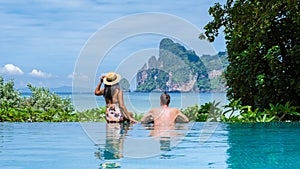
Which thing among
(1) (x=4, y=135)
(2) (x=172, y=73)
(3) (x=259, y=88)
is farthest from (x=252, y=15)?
(1) (x=4, y=135)

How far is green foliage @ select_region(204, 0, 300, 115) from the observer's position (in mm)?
14070

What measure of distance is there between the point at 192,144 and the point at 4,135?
384 cm

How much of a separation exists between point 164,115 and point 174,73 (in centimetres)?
79

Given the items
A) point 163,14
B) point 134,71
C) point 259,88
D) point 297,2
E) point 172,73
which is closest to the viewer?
point 163,14

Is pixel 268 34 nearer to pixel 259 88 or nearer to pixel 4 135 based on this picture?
pixel 259 88

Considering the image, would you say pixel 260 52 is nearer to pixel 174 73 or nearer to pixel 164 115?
pixel 174 73

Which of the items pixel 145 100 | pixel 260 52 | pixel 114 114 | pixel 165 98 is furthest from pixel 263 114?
pixel 145 100

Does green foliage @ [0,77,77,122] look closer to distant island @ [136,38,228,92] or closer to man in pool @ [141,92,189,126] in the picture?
distant island @ [136,38,228,92]

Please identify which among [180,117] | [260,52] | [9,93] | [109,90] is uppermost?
[260,52]

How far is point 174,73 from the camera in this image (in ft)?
32.1

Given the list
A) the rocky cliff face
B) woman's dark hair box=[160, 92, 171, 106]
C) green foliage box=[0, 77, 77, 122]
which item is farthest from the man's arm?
green foliage box=[0, 77, 77, 122]

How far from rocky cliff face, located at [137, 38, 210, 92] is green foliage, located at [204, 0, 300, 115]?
12.9 ft

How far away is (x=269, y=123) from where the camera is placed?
1297 centimetres

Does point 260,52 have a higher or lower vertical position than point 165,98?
higher
